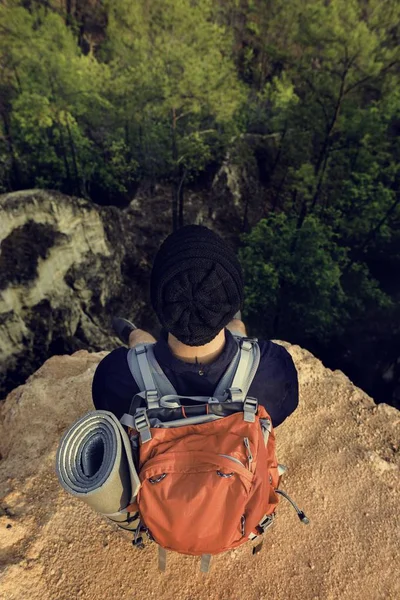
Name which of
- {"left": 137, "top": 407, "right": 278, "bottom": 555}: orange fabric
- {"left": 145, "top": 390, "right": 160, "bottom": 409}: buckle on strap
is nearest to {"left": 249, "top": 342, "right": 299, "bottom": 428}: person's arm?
{"left": 137, "top": 407, "right": 278, "bottom": 555}: orange fabric

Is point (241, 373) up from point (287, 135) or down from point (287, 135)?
down

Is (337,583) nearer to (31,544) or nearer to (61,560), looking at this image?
(61,560)

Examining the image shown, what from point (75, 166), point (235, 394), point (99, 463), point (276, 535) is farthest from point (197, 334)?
point (75, 166)

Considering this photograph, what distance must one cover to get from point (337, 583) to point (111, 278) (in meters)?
12.5

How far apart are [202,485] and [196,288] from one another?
44.5 inches

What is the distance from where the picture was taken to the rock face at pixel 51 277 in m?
10.6

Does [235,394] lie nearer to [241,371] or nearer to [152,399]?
[241,371]

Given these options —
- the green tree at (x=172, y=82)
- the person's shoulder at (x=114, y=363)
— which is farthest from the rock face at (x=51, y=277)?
the person's shoulder at (x=114, y=363)

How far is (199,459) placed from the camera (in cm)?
214

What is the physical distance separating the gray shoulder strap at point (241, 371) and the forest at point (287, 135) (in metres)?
11.6

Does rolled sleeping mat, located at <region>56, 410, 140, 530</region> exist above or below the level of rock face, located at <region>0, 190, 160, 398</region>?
above

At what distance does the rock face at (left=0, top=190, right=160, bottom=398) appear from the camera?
10625 millimetres

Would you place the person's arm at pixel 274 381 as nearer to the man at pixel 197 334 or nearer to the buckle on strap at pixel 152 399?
the man at pixel 197 334

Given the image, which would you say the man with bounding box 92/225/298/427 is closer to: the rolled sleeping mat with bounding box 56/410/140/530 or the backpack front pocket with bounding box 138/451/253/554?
the rolled sleeping mat with bounding box 56/410/140/530
